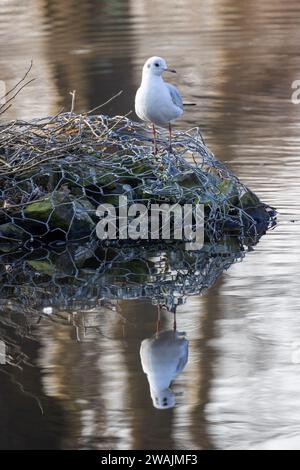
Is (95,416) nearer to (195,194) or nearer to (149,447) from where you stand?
(149,447)

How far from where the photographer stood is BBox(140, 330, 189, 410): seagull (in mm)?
6223

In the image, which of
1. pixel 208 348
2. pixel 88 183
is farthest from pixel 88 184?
pixel 208 348

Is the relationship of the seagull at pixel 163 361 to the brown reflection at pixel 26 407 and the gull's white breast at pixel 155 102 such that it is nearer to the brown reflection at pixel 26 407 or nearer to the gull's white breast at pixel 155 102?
the brown reflection at pixel 26 407

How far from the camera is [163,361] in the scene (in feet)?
22.1

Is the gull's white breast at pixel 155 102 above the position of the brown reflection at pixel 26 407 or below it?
above

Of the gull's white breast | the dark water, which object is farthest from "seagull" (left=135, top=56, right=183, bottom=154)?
the dark water

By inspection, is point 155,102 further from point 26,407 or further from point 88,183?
point 26,407

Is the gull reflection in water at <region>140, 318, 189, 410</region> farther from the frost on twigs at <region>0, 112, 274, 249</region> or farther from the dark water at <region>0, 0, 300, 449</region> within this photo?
the frost on twigs at <region>0, 112, 274, 249</region>

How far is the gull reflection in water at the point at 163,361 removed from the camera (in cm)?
622

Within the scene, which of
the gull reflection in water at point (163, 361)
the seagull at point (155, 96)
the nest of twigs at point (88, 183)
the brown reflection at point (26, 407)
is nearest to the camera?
the brown reflection at point (26, 407)

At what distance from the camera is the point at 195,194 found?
9.57m

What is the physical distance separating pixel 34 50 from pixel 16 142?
30.0 ft

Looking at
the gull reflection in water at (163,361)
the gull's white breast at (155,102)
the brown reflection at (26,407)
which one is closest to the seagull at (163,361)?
the gull reflection in water at (163,361)

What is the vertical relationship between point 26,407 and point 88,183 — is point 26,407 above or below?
above
